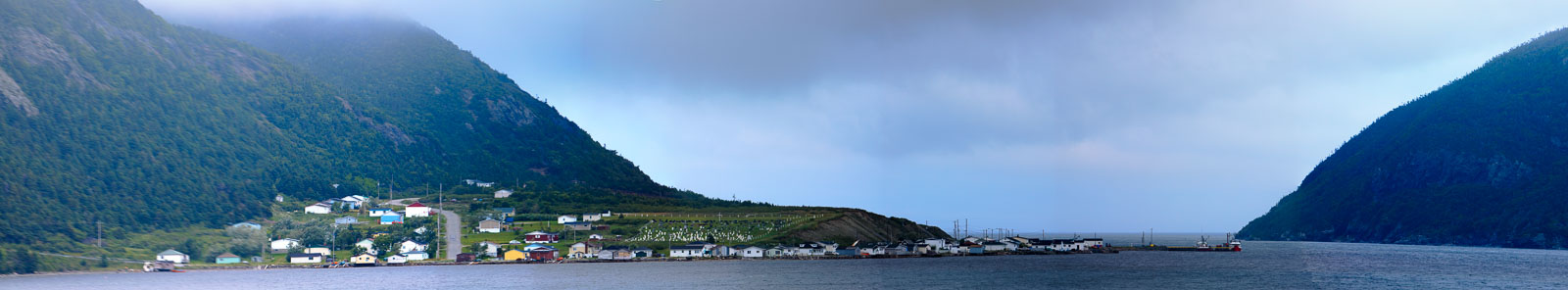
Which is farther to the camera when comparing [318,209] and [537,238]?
[318,209]

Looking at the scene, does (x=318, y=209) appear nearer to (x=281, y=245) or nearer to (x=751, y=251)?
(x=281, y=245)

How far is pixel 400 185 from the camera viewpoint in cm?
19000

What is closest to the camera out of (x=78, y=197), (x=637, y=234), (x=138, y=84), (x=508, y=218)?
(x=78, y=197)

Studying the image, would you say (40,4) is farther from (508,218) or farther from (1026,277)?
(1026,277)

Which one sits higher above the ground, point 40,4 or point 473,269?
point 40,4

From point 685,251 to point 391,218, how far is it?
131 ft

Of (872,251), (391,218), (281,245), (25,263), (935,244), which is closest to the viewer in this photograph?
(25,263)

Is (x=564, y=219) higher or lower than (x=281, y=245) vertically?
higher

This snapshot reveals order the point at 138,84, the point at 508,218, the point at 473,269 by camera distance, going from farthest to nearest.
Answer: the point at 138,84 < the point at 508,218 < the point at 473,269

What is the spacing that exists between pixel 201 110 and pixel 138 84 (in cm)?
983

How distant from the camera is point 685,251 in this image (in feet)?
447

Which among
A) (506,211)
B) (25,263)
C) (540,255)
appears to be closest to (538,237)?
(540,255)

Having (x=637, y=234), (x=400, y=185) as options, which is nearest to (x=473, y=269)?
(x=637, y=234)

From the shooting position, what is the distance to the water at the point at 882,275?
93312mm
